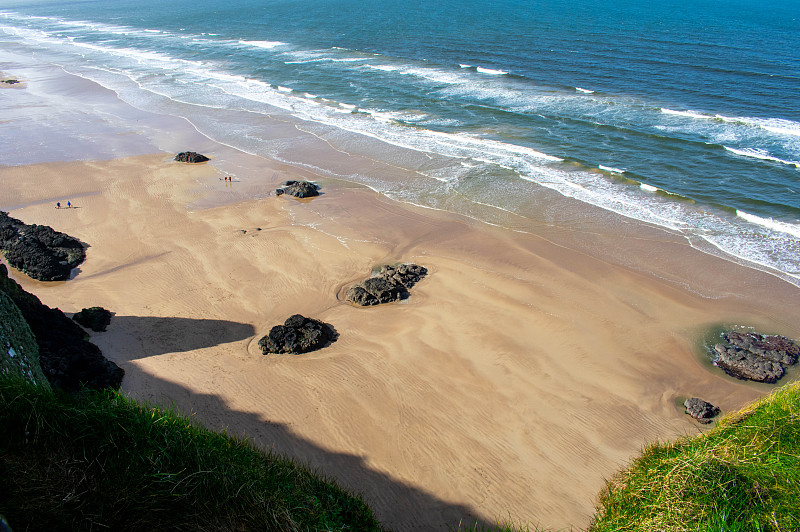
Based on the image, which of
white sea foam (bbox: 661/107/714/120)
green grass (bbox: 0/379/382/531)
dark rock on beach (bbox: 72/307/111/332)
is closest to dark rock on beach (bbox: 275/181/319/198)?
dark rock on beach (bbox: 72/307/111/332)

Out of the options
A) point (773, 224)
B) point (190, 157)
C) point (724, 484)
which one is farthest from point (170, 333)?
point (773, 224)

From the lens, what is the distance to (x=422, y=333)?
15.0 metres

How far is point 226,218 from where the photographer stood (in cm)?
2169

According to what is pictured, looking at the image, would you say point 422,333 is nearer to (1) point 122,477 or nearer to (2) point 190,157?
(1) point 122,477

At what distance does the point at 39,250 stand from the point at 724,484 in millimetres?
20369

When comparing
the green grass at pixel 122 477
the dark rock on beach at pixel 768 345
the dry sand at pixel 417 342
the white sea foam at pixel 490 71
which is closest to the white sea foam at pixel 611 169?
the dry sand at pixel 417 342

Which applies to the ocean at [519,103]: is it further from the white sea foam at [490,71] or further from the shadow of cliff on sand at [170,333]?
the shadow of cliff on sand at [170,333]

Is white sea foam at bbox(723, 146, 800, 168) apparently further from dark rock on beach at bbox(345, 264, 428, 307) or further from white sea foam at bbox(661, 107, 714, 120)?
dark rock on beach at bbox(345, 264, 428, 307)

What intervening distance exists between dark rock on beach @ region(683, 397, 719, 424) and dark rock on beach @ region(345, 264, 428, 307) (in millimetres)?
8411

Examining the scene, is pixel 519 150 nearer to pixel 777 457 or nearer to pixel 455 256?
pixel 455 256

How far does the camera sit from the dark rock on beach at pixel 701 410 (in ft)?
40.5

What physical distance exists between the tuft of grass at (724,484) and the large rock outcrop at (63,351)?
10.9 m

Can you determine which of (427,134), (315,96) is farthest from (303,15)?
(427,134)

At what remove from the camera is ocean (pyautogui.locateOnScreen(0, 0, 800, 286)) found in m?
23.4
